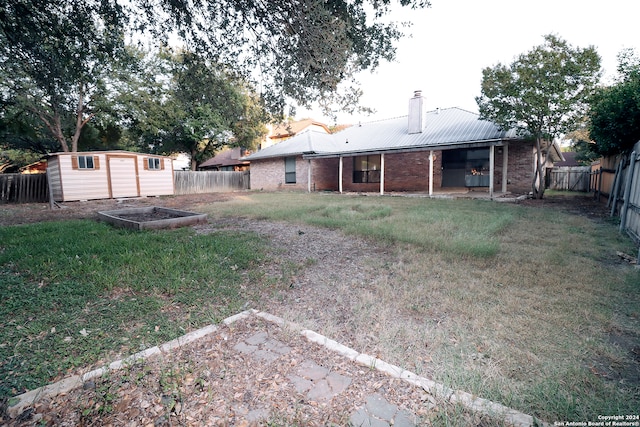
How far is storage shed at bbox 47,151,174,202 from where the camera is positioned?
14250 mm

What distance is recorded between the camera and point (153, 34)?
6430 millimetres

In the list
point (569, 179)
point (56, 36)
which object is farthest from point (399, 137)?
point (56, 36)

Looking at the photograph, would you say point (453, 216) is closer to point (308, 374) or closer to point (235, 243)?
point (235, 243)

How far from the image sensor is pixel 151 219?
8.77 m

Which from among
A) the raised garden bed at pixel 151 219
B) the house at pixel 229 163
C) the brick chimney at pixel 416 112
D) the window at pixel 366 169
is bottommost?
the raised garden bed at pixel 151 219

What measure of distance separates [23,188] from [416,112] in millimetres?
22220

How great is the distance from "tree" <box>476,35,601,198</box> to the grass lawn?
26.8ft

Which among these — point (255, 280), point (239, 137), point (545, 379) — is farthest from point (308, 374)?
point (239, 137)

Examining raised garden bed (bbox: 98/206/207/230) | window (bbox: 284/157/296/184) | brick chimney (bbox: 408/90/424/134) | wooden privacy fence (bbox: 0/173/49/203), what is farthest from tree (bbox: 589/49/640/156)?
wooden privacy fence (bbox: 0/173/49/203)

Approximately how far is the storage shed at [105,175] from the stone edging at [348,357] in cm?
1518

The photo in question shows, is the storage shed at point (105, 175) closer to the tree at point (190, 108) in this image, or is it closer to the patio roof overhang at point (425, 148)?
the tree at point (190, 108)

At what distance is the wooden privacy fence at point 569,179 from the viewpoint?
875 inches

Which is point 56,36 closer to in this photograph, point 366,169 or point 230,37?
point 230,37

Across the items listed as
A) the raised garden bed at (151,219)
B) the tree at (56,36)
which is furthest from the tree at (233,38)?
the raised garden bed at (151,219)
